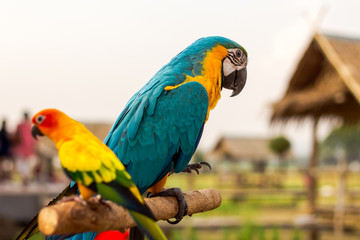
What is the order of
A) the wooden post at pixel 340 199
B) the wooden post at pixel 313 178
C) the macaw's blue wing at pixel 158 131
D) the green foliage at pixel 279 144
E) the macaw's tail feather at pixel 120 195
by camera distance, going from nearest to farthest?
1. the macaw's tail feather at pixel 120 195
2. the macaw's blue wing at pixel 158 131
3. the wooden post at pixel 340 199
4. the wooden post at pixel 313 178
5. the green foliage at pixel 279 144

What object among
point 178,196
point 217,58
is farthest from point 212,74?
point 178,196

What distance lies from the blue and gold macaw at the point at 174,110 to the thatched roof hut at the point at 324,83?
3842mm

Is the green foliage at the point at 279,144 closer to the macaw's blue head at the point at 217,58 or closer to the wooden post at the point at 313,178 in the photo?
the wooden post at the point at 313,178

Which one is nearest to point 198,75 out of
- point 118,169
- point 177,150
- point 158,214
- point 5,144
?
point 177,150

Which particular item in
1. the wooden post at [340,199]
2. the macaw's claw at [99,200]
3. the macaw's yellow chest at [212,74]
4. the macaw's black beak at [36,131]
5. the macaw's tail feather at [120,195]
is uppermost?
the macaw's yellow chest at [212,74]

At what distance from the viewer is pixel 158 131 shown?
126 cm

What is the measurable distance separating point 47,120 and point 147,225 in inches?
10.2

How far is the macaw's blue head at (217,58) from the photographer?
1.37m

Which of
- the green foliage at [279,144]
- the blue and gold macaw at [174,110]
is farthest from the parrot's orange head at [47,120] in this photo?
the green foliage at [279,144]

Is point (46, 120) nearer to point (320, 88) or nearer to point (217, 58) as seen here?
point (217, 58)

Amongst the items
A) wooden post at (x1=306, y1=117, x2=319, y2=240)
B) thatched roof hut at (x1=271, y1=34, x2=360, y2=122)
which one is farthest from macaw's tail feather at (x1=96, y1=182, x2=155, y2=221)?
wooden post at (x1=306, y1=117, x2=319, y2=240)

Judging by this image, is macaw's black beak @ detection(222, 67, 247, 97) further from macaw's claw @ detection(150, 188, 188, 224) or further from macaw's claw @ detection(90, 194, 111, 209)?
macaw's claw @ detection(90, 194, 111, 209)

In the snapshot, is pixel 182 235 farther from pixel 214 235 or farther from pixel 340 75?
pixel 340 75

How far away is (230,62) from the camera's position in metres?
1.41
